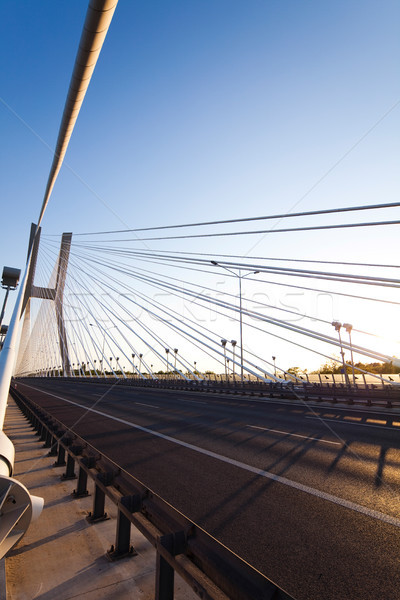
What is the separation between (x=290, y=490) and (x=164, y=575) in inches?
136

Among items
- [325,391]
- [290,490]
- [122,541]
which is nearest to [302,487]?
[290,490]

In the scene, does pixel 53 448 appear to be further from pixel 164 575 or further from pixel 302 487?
pixel 164 575

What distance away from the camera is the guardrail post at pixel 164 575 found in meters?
2.69

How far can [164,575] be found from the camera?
2725mm

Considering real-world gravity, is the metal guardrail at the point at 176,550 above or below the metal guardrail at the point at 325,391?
below

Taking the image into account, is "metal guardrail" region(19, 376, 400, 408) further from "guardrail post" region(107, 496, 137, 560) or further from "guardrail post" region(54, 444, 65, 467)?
"guardrail post" region(107, 496, 137, 560)

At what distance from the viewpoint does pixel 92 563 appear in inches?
144

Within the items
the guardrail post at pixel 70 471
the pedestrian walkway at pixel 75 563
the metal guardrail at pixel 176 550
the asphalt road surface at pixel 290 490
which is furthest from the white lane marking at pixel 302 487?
the metal guardrail at pixel 176 550

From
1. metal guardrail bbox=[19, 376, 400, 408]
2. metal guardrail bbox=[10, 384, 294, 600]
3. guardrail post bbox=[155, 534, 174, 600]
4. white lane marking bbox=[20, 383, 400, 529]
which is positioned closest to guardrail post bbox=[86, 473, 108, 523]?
metal guardrail bbox=[10, 384, 294, 600]

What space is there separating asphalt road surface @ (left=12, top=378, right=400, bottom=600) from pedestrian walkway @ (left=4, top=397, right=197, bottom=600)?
99cm

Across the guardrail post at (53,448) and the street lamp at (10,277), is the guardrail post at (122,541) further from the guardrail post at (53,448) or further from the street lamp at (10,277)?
the street lamp at (10,277)

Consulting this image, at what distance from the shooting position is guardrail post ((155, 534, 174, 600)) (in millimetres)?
2686

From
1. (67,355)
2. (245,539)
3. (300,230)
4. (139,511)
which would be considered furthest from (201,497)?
(67,355)

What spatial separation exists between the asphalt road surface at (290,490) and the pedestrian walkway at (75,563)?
0.99m
